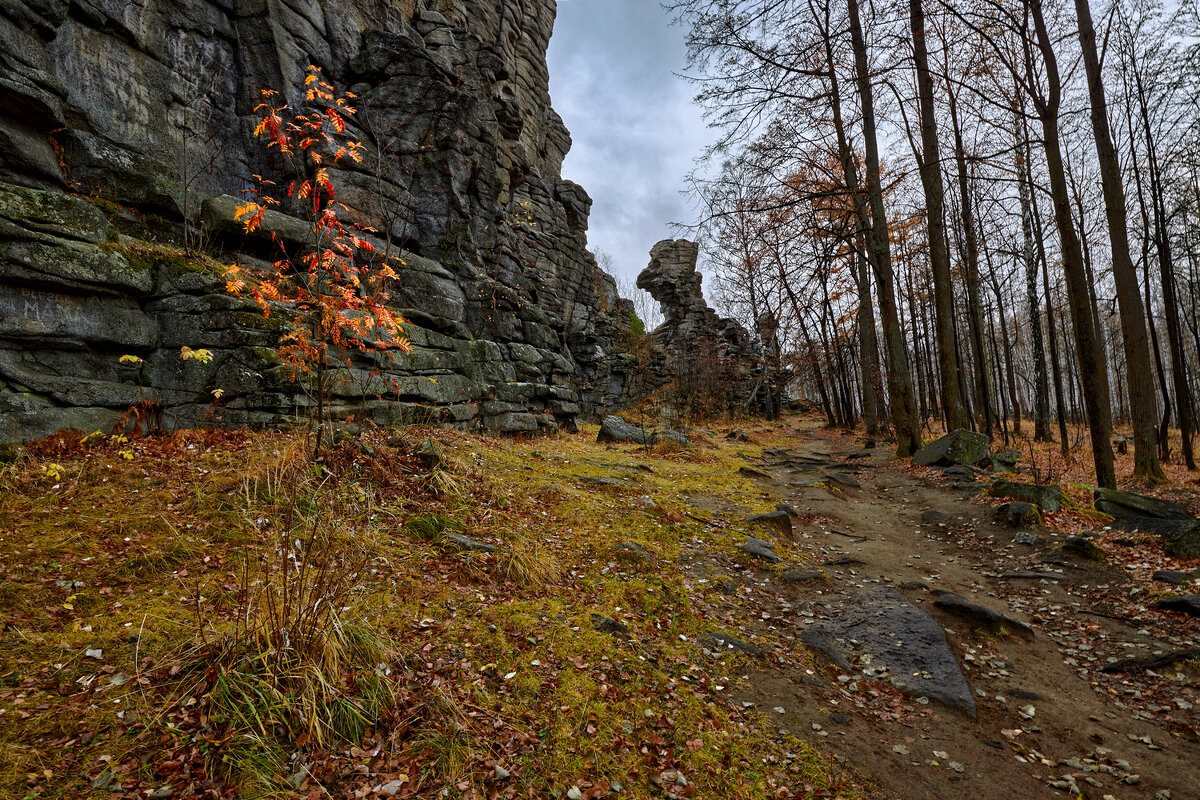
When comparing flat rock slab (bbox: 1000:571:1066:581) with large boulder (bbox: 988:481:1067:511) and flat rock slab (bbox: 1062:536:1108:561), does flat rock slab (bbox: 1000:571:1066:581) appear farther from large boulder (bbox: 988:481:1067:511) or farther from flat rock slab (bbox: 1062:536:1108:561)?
large boulder (bbox: 988:481:1067:511)

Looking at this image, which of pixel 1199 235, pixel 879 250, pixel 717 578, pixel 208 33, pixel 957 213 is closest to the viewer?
pixel 717 578

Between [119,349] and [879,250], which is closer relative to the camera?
[119,349]

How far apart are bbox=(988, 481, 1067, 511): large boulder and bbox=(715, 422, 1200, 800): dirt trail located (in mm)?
1274

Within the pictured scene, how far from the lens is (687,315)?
36250 mm

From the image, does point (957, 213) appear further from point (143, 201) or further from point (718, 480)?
point (143, 201)

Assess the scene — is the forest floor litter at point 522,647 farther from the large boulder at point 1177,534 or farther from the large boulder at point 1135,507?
the large boulder at point 1135,507

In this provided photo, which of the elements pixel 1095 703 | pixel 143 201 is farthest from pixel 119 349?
pixel 1095 703

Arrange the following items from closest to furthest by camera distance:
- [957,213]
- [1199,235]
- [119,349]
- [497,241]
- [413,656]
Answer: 1. [413,656]
2. [119,349]
3. [1199,235]
4. [497,241]
5. [957,213]

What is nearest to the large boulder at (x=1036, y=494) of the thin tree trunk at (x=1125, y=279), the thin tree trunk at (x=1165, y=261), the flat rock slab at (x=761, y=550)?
the thin tree trunk at (x=1125, y=279)

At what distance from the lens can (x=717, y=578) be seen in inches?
218

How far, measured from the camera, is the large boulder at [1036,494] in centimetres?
756

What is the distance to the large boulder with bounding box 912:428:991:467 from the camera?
11.2m

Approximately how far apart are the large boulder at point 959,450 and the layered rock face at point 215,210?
32.8 feet

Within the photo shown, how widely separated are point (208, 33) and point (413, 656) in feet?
46.3
